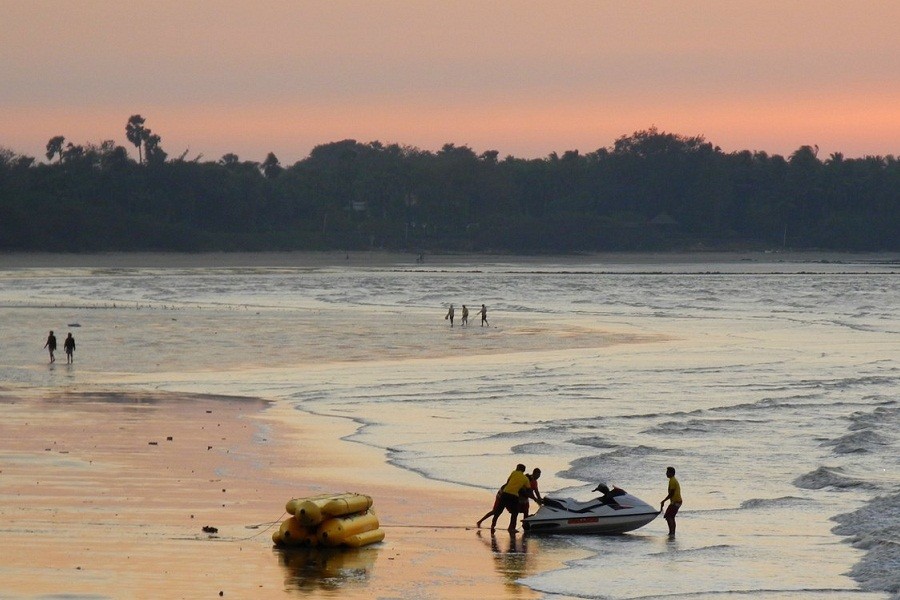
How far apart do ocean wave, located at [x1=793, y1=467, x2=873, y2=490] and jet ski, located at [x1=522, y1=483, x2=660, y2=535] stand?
4921 mm

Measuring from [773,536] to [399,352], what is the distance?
30.1 metres

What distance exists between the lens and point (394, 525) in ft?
67.6

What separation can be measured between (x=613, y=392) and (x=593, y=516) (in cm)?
1734

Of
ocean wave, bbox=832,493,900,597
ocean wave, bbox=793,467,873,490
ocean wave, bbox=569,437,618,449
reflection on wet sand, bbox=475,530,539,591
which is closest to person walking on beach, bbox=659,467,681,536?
reflection on wet sand, bbox=475,530,539,591

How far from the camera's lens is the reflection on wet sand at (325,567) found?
677 inches

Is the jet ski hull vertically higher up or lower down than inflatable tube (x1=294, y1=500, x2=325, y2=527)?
lower down

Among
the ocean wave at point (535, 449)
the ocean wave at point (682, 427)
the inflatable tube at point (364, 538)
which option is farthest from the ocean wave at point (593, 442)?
the inflatable tube at point (364, 538)

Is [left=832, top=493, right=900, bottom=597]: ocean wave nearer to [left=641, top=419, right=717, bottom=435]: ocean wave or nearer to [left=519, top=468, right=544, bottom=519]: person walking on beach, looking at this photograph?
[left=519, top=468, right=544, bottom=519]: person walking on beach

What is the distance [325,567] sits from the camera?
1819cm

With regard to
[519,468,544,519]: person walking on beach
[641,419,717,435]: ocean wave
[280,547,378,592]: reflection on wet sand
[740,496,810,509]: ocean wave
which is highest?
[519,468,544,519]: person walking on beach

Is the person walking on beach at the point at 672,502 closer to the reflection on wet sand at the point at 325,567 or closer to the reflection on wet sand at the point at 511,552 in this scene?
the reflection on wet sand at the point at 511,552

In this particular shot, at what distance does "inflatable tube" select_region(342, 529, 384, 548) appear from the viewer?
1894 centimetres

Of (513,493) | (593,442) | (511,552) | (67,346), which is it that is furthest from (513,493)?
(67,346)

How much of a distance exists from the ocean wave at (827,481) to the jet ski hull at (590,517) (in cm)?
491
